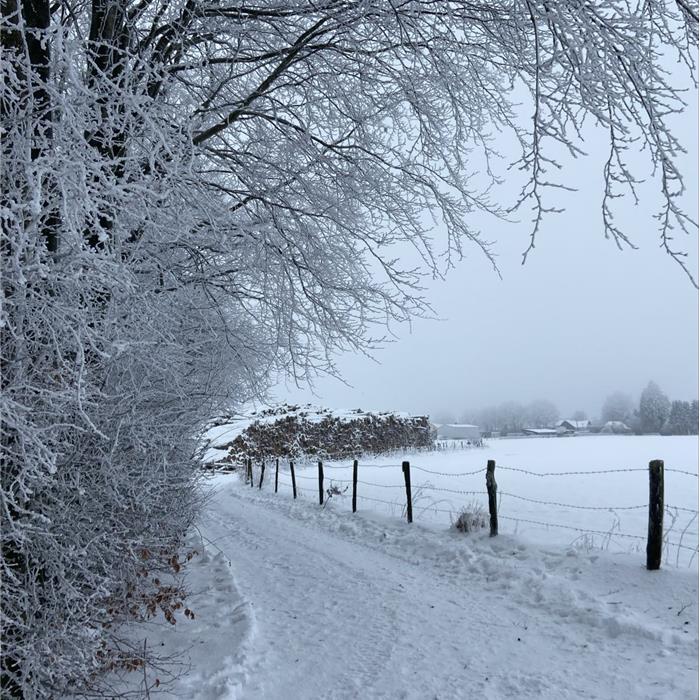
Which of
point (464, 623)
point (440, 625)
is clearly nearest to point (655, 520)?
point (464, 623)

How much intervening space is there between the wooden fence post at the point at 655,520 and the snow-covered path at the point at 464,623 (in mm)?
149

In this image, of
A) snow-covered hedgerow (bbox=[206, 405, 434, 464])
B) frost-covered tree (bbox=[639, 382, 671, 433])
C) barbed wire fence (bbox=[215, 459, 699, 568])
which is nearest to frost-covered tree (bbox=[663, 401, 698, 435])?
frost-covered tree (bbox=[639, 382, 671, 433])

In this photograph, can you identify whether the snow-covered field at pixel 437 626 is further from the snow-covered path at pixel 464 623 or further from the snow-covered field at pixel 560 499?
the snow-covered field at pixel 560 499

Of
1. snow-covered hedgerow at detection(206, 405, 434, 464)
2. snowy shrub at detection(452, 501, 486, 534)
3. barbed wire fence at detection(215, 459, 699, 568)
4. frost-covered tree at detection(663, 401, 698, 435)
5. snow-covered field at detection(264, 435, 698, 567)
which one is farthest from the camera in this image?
frost-covered tree at detection(663, 401, 698, 435)

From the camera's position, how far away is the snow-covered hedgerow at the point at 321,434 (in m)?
27.1

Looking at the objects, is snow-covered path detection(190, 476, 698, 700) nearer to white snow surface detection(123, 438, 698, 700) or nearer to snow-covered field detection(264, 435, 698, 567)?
white snow surface detection(123, 438, 698, 700)

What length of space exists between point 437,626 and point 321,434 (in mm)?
24751

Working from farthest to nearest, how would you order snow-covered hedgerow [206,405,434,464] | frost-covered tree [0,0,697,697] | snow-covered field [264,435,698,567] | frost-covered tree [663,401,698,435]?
frost-covered tree [663,401,698,435]
snow-covered hedgerow [206,405,434,464]
snow-covered field [264,435,698,567]
frost-covered tree [0,0,697,697]

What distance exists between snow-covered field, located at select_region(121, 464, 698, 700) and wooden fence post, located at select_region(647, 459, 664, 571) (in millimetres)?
139

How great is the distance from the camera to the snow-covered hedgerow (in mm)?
27125

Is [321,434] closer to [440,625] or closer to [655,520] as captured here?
[655,520]

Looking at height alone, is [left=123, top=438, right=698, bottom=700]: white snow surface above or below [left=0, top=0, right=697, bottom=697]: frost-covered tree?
below

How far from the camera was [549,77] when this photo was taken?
3.43 meters

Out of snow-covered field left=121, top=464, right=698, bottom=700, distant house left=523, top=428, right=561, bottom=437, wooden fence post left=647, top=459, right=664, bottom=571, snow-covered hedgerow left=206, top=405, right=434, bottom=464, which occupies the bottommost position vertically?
distant house left=523, top=428, right=561, bottom=437
